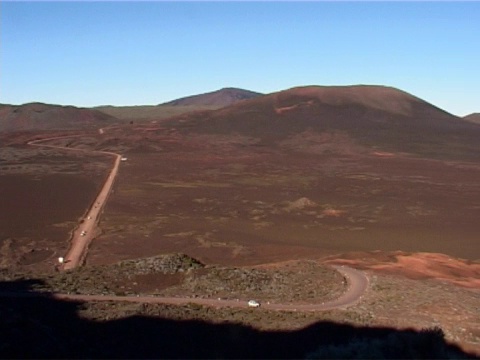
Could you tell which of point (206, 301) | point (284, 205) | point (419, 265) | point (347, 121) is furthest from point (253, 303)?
point (347, 121)

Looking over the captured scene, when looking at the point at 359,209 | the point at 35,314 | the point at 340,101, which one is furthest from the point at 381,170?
the point at 35,314

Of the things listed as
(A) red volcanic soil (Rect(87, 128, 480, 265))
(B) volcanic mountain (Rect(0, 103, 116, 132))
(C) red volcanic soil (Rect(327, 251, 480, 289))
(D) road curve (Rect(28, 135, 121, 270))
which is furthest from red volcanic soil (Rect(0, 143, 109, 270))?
(B) volcanic mountain (Rect(0, 103, 116, 132))

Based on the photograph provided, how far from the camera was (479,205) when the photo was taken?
186ft

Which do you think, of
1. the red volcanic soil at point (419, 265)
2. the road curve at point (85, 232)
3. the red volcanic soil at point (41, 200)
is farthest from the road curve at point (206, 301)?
the red volcanic soil at point (41, 200)

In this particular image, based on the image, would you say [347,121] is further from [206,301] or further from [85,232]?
[206,301]

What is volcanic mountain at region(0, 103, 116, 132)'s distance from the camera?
478ft

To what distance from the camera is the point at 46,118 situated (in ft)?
505

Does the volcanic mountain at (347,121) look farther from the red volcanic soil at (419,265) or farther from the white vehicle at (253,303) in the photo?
the white vehicle at (253,303)

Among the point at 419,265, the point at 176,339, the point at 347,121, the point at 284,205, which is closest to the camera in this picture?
the point at 176,339

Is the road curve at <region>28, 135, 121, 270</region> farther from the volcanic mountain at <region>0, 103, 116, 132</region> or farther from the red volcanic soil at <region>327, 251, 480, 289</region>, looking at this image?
the volcanic mountain at <region>0, 103, 116, 132</region>

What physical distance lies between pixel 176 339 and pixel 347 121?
98329 millimetres

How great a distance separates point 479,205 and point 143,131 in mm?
67426

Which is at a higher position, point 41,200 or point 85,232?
point 85,232

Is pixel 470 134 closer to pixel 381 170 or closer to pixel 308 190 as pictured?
pixel 381 170
